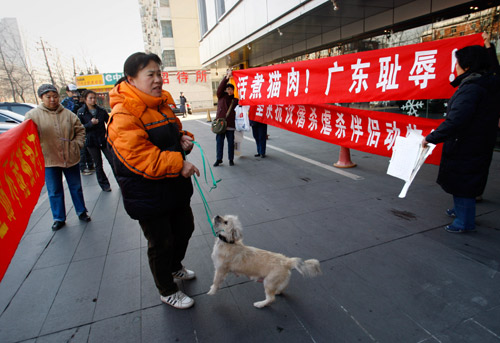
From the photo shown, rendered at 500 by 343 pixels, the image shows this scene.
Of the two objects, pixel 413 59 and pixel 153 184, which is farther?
pixel 413 59

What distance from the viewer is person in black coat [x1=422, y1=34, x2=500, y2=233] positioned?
2799mm

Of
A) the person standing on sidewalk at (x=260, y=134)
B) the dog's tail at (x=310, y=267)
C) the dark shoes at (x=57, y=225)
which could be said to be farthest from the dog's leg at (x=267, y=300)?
the person standing on sidewalk at (x=260, y=134)

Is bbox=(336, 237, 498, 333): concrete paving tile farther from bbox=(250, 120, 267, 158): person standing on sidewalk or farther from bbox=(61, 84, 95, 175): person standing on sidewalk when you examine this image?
bbox=(61, 84, 95, 175): person standing on sidewalk

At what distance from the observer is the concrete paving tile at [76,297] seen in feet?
7.44

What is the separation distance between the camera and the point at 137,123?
1.91 m

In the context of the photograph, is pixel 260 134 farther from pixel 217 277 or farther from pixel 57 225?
pixel 217 277

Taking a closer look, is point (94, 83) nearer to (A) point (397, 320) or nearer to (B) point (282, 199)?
(B) point (282, 199)

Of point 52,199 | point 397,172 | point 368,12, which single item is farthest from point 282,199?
point 368,12

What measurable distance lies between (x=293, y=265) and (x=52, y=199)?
12.0ft

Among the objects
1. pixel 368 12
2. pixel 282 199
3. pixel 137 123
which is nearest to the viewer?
pixel 137 123

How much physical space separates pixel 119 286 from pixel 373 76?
13.4ft

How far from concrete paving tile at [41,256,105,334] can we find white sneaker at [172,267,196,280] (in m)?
0.72

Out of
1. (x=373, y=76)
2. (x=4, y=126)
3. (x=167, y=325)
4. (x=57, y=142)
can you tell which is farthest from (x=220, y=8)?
(x=167, y=325)

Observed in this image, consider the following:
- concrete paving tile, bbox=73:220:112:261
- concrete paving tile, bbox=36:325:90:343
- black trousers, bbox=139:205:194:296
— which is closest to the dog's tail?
black trousers, bbox=139:205:194:296
